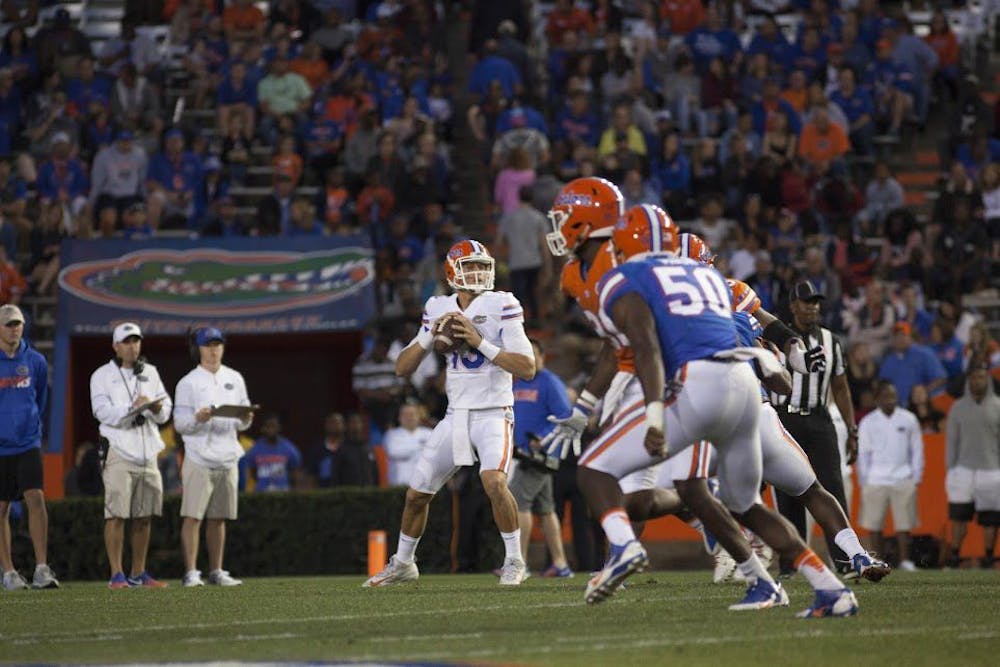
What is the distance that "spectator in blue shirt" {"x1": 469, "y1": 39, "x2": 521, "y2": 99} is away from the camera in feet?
72.1

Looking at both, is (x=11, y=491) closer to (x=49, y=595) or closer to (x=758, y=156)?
(x=49, y=595)

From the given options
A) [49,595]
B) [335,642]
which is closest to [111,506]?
[49,595]

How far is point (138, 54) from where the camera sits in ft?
78.1

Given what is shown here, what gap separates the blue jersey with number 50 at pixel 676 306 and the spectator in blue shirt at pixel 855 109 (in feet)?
47.9

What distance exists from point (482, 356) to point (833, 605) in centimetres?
394

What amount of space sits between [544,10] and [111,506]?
13.0m

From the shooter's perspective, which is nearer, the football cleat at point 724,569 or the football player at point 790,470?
the football player at point 790,470

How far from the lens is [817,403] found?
12.1 meters

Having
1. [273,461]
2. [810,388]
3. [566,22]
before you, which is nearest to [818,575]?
[810,388]

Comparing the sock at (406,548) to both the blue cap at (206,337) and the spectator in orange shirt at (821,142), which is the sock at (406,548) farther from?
the spectator in orange shirt at (821,142)

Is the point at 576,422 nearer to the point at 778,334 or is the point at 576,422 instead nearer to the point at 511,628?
the point at 511,628

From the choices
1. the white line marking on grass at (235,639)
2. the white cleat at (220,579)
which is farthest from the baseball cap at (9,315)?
the white line marking on grass at (235,639)

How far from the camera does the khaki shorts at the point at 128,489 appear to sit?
43.7 ft

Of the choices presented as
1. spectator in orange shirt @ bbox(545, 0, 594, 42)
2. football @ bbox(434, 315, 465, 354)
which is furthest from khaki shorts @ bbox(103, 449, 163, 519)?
spectator in orange shirt @ bbox(545, 0, 594, 42)
